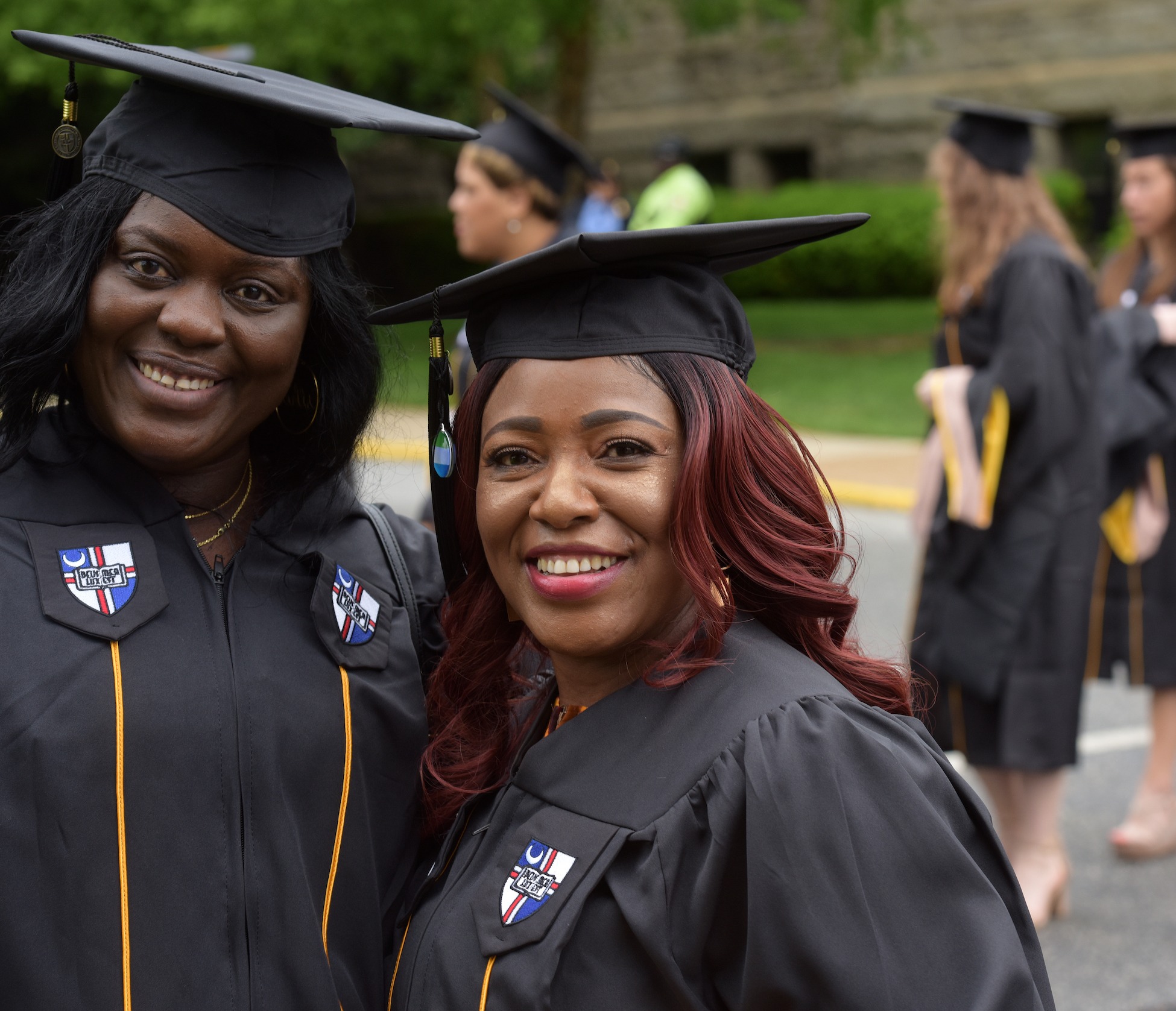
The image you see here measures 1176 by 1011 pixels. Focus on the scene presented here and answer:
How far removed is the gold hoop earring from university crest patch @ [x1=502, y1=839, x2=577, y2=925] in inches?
32.1

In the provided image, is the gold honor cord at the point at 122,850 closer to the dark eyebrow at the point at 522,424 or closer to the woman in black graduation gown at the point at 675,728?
the woman in black graduation gown at the point at 675,728

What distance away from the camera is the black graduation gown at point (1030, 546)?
4.68 meters

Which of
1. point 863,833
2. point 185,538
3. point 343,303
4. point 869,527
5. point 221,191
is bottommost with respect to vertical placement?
point 869,527

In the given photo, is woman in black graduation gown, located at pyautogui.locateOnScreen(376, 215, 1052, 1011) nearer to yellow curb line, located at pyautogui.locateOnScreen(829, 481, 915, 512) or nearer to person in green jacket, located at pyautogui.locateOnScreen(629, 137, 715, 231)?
yellow curb line, located at pyautogui.locateOnScreen(829, 481, 915, 512)

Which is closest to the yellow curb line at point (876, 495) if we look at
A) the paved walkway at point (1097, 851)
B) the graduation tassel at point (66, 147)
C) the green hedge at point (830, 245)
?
the paved walkway at point (1097, 851)

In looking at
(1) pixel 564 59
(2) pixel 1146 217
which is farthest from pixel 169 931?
(1) pixel 564 59

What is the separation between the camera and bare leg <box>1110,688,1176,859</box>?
5.07 meters

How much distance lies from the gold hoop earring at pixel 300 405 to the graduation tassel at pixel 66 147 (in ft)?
1.44

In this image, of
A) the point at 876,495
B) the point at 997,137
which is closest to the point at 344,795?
the point at 997,137

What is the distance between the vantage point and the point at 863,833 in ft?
5.73

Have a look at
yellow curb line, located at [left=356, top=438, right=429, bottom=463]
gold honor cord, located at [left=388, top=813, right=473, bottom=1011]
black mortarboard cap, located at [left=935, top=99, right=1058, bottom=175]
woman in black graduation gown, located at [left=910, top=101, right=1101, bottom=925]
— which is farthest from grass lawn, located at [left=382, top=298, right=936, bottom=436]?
gold honor cord, located at [left=388, top=813, right=473, bottom=1011]

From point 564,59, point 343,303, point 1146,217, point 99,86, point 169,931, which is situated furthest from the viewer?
point 99,86

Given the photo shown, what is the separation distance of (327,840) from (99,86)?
762 inches

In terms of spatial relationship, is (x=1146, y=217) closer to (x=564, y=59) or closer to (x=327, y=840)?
(x=327, y=840)
